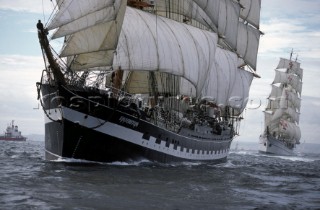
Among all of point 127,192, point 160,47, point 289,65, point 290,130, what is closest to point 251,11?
point 160,47

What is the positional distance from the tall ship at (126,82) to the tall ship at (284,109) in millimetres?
66657

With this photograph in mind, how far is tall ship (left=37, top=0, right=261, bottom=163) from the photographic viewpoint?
2598 cm

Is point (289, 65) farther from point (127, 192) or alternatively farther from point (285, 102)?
point (127, 192)

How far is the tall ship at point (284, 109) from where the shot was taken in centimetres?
11244

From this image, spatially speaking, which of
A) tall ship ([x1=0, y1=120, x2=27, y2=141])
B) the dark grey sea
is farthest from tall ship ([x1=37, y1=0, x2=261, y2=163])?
tall ship ([x1=0, y1=120, x2=27, y2=141])

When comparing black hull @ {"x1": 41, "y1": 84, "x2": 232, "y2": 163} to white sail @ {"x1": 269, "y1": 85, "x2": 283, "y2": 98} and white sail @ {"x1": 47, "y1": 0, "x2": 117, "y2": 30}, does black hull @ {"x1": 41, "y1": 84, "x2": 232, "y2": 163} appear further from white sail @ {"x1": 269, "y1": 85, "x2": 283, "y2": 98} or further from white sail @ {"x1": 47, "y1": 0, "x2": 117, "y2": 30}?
white sail @ {"x1": 269, "y1": 85, "x2": 283, "y2": 98}

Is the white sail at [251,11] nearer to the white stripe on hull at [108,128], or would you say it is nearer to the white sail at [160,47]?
the white sail at [160,47]

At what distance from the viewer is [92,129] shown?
26.2 m

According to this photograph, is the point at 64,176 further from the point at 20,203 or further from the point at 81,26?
the point at 81,26

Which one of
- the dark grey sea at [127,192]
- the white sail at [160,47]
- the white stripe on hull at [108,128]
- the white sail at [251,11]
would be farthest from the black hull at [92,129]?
the white sail at [251,11]

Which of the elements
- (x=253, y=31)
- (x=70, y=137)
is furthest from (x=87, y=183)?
(x=253, y=31)

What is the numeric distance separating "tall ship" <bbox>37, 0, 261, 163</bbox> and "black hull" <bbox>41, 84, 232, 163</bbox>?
57 mm

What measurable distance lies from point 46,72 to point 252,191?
48.2ft

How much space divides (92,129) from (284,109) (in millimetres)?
92820
